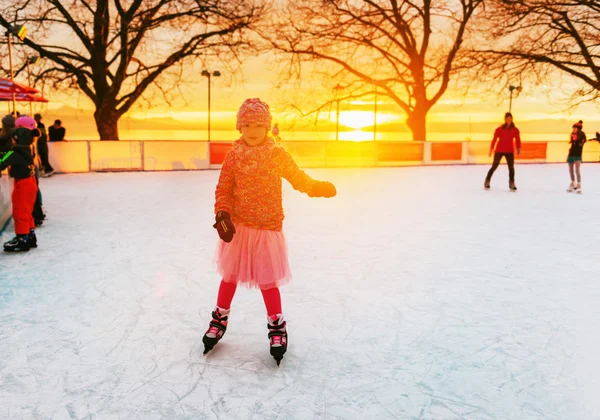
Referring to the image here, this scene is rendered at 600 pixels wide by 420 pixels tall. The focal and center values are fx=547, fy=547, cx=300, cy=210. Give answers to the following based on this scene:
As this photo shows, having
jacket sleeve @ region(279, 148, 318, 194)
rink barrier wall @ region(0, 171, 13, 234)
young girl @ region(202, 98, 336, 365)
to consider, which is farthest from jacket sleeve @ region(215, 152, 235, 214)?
rink barrier wall @ region(0, 171, 13, 234)

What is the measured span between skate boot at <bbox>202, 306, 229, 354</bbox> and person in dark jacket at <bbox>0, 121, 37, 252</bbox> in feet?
11.9

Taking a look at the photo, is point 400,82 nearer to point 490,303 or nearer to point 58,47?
point 58,47

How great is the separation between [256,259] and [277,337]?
1.58 feet

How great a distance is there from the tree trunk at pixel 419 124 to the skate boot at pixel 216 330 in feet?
83.6

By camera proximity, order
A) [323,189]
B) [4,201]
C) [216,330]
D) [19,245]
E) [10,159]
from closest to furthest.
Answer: [323,189] < [216,330] < [10,159] < [19,245] < [4,201]

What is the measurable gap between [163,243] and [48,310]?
8.07 ft

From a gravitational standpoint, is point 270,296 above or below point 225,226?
below

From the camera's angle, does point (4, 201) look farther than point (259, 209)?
Yes

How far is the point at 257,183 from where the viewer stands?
3.25 metres

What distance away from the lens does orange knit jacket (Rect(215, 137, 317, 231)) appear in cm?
322

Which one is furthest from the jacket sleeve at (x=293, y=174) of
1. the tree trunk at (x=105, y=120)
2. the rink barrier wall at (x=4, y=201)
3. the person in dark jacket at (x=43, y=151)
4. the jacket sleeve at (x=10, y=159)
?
the tree trunk at (x=105, y=120)

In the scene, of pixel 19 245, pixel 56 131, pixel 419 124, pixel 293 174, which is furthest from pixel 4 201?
pixel 419 124

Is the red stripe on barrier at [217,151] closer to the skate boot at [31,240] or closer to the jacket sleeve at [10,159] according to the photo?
the skate boot at [31,240]

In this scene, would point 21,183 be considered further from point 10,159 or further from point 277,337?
point 277,337
